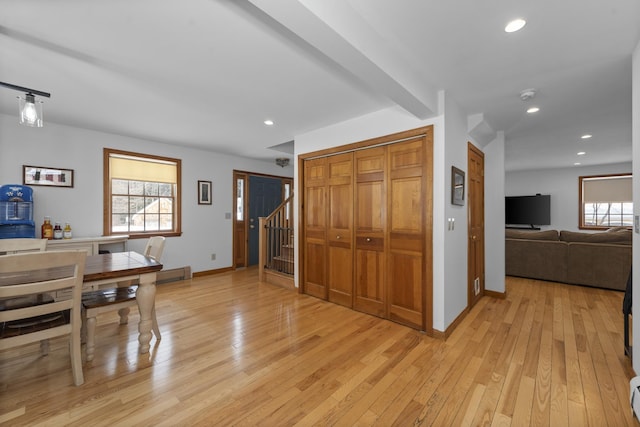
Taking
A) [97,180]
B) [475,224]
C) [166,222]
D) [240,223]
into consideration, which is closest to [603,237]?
[475,224]

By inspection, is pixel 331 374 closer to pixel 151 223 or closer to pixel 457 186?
pixel 457 186

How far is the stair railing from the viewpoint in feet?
15.3

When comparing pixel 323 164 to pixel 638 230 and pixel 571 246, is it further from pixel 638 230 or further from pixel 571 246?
pixel 571 246

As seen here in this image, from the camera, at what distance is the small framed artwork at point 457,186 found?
2795mm

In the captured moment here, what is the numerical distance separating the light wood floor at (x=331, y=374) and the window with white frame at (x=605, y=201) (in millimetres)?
5245

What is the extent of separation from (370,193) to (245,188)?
3481 mm

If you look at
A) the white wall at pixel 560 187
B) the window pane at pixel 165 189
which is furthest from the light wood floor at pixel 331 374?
the white wall at pixel 560 187

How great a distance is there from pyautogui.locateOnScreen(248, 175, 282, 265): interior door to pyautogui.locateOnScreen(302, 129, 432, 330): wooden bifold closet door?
237cm

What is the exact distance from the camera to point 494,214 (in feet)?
12.9

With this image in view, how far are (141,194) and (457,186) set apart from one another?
4719 mm

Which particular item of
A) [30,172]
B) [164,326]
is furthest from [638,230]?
[30,172]

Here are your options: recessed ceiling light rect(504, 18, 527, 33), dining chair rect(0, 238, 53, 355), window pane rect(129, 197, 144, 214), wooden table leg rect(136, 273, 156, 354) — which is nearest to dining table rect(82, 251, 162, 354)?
wooden table leg rect(136, 273, 156, 354)

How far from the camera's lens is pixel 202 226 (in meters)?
5.23

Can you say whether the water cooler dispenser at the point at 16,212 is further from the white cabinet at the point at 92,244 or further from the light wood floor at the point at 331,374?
the light wood floor at the point at 331,374
